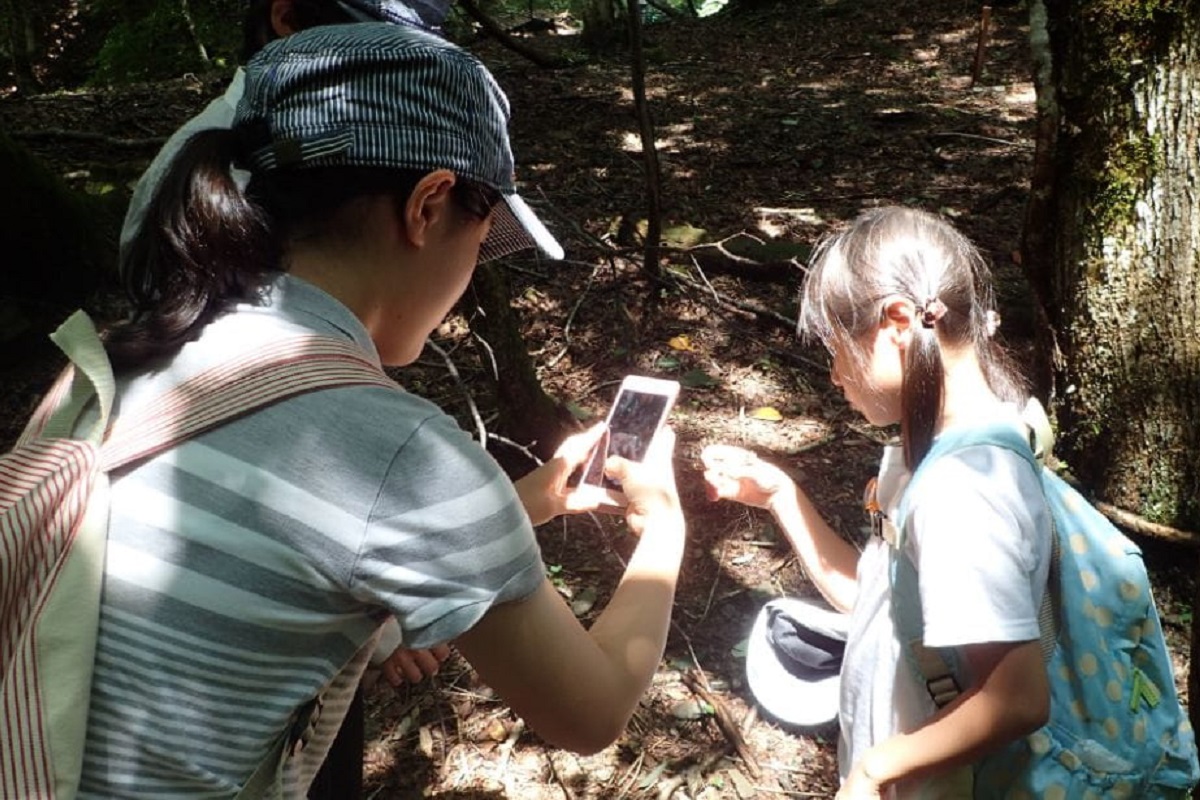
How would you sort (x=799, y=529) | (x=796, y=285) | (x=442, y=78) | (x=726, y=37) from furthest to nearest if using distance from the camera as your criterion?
(x=726, y=37) → (x=796, y=285) → (x=799, y=529) → (x=442, y=78)

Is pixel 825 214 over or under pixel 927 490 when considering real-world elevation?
under

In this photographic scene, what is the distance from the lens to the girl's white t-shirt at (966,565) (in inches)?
58.5

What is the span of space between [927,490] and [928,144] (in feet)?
20.3

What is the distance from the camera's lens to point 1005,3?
11.2 metres

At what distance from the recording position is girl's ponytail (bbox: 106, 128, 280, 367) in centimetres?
111

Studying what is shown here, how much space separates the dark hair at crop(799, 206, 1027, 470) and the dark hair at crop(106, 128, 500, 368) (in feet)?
2.91

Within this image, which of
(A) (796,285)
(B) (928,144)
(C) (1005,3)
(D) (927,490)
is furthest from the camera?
(C) (1005,3)

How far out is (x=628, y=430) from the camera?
7.05ft

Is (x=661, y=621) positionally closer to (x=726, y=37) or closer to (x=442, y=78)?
(x=442, y=78)

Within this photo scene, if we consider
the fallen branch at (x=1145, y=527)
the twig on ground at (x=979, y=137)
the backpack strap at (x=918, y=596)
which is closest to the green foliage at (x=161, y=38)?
the twig on ground at (x=979, y=137)

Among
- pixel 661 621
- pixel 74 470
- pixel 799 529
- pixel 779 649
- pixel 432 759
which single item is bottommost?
pixel 432 759

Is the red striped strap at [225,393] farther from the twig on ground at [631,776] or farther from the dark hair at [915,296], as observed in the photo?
the twig on ground at [631,776]

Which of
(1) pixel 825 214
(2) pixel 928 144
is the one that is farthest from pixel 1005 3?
(1) pixel 825 214

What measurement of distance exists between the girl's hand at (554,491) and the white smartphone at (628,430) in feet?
0.10
